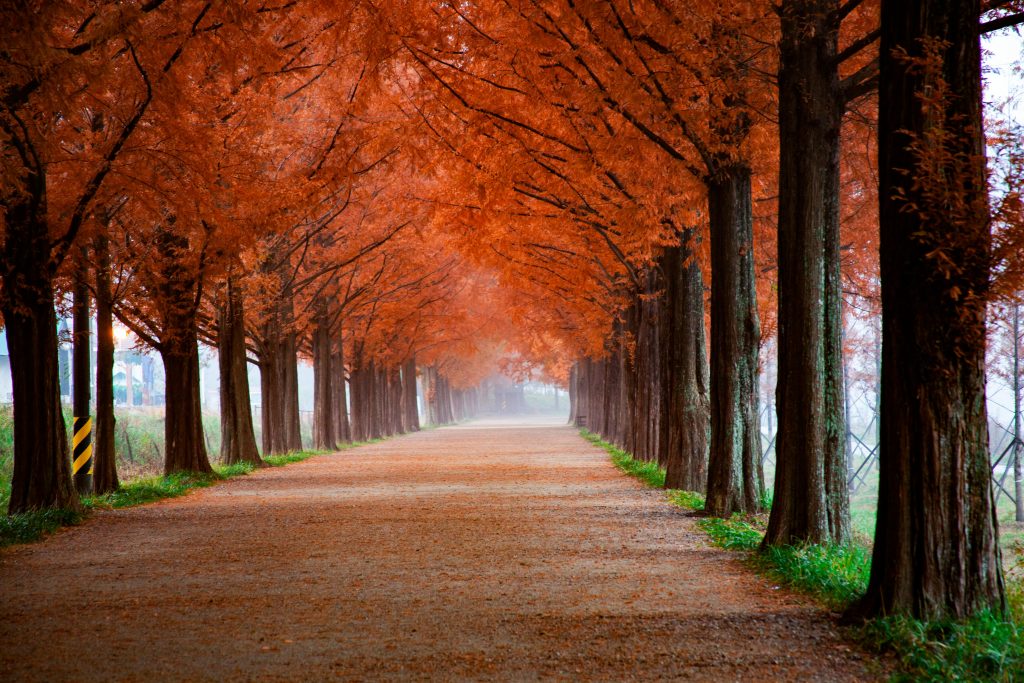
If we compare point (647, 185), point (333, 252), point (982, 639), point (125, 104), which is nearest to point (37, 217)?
point (125, 104)

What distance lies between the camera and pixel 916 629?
4.99 metres

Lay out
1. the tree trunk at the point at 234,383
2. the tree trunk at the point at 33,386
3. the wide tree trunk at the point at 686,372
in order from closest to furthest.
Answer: the tree trunk at the point at 33,386
the wide tree trunk at the point at 686,372
the tree trunk at the point at 234,383

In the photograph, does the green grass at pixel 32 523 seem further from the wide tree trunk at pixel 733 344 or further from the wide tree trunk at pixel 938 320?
the wide tree trunk at pixel 938 320

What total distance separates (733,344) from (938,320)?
17.9ft

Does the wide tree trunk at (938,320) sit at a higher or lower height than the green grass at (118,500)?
higher

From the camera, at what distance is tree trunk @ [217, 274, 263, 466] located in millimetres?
19469

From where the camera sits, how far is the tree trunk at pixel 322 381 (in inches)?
1097

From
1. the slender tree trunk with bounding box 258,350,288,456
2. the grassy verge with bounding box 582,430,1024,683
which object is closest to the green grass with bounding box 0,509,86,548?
the grassy verge with bounding box 582,430,1024,683

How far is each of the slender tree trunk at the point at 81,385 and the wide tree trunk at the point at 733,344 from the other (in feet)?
28.6

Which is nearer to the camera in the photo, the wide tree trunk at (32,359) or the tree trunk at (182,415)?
the wide tree trunk at (32,359)

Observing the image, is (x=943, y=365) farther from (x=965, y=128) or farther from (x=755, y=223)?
(x=755, y=223)

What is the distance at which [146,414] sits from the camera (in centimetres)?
4016

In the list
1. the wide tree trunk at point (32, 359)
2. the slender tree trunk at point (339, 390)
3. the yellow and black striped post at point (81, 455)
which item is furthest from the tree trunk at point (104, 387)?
the slender tree trunk at point (339, 390)

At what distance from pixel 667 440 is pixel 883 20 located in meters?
10.9
